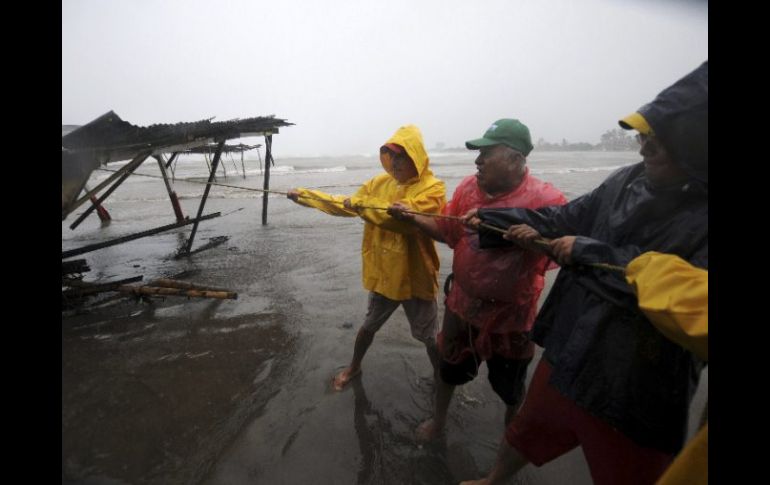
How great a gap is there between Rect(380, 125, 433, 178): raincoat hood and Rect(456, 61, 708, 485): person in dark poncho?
1211mm

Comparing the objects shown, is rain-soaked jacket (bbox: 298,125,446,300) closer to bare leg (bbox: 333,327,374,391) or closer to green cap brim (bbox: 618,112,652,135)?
bare leg (bbox: 333,327,374,391)

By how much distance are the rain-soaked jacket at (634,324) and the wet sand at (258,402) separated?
133 centimetres

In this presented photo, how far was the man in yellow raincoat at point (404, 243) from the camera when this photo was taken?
2648 millimetres

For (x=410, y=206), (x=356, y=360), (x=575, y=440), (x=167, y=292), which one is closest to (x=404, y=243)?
(x=410, y=206)

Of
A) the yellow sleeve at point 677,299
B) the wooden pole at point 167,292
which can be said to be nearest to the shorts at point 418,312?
the yellow sleeve at point 677,299

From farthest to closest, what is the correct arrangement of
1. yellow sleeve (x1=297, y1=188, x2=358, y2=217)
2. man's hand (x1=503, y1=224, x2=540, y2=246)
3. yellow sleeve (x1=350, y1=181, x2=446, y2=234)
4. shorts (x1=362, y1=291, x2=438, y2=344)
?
yellow sleeve (x1=297, y1=188, x2=358, y2=217), shorts (x1=362, y1=291, x2=438, y2=344), yellow sleeve (x1=350, y1=181, x2=446, y2=234), man's hand (x1=503, y1=224, x2=540, y2=246)

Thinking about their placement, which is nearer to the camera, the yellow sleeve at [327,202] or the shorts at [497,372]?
the shorts at [497,372]

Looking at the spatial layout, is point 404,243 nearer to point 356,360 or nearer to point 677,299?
point 356,360

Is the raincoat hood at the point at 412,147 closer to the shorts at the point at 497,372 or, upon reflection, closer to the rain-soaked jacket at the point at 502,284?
the rain-soaked jacket at the point at 502,284

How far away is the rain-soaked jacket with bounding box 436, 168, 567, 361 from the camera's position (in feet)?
6.88

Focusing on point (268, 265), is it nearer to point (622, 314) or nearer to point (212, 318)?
point (212, 318)

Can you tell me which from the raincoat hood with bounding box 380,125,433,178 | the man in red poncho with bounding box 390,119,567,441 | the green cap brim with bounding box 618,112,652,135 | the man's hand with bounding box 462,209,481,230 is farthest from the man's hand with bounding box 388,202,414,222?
the green cap brim with bounding box 618,112,652,135
